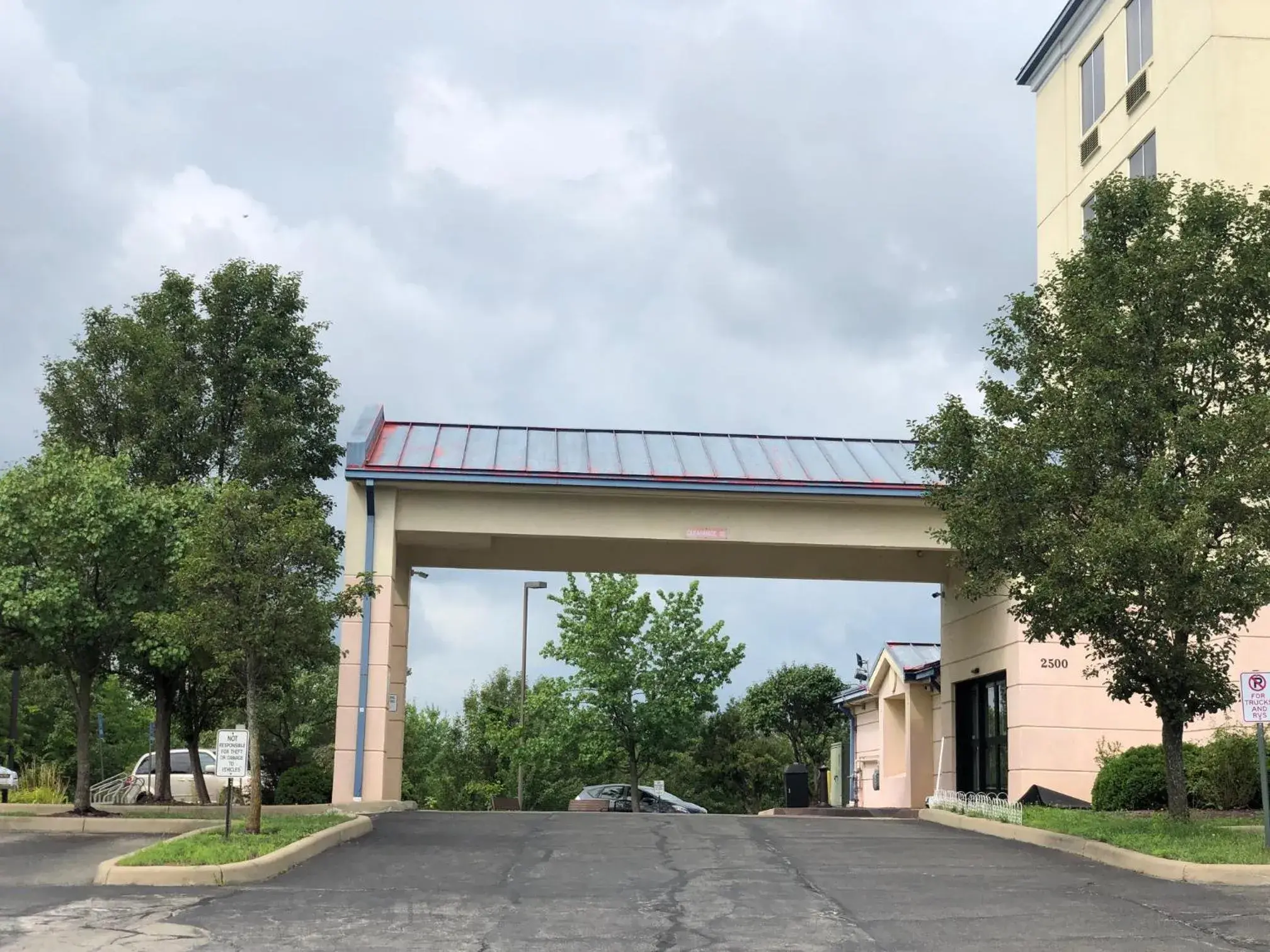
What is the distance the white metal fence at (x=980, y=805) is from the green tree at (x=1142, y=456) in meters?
3.52

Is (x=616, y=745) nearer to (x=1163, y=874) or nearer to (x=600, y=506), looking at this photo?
(x=600, y=506)

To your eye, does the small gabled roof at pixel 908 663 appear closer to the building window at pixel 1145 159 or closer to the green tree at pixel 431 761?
the building window at pixel 1145 159

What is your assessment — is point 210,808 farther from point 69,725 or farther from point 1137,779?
point 69,725

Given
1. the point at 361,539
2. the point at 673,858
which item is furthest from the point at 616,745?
the point at 673,858

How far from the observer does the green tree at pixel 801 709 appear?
54.1 metres

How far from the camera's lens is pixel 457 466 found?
25.2 m

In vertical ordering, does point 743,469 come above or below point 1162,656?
above

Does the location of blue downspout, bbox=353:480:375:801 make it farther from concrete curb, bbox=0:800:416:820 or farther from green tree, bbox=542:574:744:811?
green tree, bbox=542:574:744:811

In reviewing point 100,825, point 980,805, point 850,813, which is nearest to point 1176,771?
point 980,805

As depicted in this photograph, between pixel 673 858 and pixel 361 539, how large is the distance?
11.2 metres

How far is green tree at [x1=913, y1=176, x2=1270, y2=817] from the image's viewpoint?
52.4 ft

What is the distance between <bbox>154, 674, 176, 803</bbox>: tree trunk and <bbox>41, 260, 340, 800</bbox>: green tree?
0.17 ft

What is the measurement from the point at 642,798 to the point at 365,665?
60.7ft

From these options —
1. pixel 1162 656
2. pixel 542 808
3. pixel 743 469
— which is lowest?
pixel 542 808
